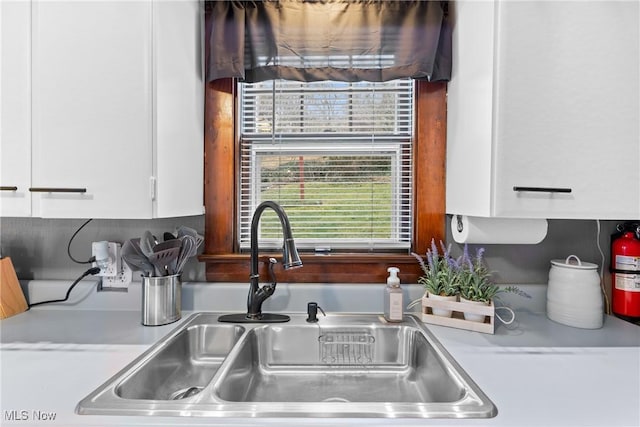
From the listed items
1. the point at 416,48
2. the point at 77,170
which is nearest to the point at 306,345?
the point at 77,170

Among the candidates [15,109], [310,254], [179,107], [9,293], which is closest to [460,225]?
[310,254]

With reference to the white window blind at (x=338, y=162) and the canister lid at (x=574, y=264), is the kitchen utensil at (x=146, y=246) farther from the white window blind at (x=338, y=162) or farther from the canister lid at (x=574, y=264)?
the canister lid at (x=574, y=264)

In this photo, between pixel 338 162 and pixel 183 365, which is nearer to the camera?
pixel 183 365

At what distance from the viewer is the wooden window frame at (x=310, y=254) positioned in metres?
1.47

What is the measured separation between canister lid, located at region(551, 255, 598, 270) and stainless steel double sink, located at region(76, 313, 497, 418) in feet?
1.97

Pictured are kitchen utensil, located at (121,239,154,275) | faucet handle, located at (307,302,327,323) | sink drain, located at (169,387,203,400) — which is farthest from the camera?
faucet handle, located at (307,302,327,323)

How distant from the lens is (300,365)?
4.14 feet

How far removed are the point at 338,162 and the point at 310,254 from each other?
0.41m

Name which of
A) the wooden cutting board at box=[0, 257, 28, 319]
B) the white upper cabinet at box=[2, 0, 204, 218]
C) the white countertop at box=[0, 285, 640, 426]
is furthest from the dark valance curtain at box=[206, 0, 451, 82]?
the wooden cutting board at box=[0, 257, 28, 319]

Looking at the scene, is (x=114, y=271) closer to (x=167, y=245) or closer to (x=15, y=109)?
(x=167, y=245)

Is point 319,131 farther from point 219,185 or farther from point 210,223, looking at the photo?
point 210,223

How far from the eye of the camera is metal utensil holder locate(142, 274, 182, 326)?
125cm

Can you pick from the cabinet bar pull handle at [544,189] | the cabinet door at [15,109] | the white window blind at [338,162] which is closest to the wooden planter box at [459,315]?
the white window blind at [338,162]

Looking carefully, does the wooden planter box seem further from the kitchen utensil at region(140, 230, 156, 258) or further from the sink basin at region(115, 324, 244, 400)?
the kitchen utensil at region(140, 230, 156, 258)
